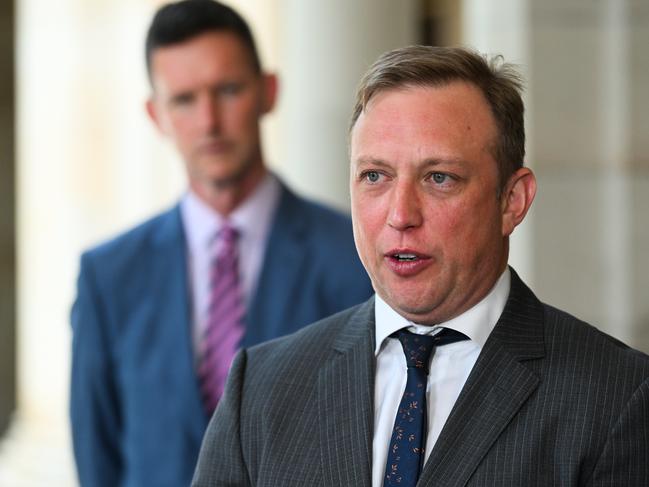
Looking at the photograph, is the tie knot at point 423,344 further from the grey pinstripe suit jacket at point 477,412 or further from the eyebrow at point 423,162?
the eyebrow at point 423,162

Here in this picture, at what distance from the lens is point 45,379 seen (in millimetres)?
7277

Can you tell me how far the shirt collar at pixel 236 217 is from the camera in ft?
13.3

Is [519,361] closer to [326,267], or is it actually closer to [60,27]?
[326,267]

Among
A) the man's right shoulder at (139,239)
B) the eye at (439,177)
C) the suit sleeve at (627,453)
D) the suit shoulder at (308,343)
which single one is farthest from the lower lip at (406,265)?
the man's right shoulder at (139,239)

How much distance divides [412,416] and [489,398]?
14 cm

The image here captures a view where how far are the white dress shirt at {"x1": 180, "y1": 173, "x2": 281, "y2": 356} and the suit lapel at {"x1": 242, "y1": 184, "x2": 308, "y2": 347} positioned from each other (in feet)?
0.13

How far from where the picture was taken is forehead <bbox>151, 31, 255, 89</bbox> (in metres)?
4.00

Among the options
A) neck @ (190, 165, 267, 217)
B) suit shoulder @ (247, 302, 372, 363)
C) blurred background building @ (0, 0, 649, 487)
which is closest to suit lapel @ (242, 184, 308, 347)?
neck @ (190, 165, 267, 217)

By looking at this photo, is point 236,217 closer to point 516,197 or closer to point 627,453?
point 516,197

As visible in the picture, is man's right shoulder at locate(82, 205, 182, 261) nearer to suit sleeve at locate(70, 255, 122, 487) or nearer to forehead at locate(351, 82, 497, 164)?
suit sleeve at locate(70, 255, 122, 487)

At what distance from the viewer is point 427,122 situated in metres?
2.32

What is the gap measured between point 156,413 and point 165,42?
43.0 inches

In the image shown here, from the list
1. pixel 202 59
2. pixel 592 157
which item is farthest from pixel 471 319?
pixel 592 157

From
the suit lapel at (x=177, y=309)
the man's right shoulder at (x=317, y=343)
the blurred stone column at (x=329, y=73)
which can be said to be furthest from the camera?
the blurred stone column at (x=329, y=73)
